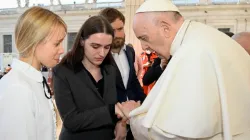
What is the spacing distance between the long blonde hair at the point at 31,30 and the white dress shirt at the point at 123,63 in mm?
1010

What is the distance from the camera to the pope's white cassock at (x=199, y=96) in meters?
1.38

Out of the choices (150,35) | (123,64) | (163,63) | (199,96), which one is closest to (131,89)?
(123,64)

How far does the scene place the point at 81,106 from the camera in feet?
6.10

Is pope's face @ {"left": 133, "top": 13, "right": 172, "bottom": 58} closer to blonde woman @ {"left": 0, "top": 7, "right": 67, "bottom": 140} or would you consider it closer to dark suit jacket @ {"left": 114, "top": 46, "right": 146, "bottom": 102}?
blonde woman @ {"left": 0, "top": 7, "right": 67, "bottom": 140}

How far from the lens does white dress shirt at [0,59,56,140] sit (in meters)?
1.30

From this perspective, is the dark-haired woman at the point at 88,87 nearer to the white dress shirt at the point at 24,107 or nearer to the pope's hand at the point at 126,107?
the pope's hand at the point at 126,107

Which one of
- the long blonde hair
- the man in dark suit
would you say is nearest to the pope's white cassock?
the long blonde hair

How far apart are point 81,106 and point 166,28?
74 cm

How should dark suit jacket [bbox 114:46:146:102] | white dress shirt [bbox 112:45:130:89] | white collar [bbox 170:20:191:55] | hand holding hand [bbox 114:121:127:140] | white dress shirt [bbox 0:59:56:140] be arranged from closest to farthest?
white dress shirt [bbox 0:59:56:140] < white collar [bbox 170:20:191:55] < hand holding hand [bbox 114:121:127:140] < dark suit jacket [bbox 114:46:146:102] < white dress shirt [bbox 112:45:130:89]

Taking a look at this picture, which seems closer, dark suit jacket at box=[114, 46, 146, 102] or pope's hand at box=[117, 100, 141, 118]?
pope's hand at box=[117, 100, 141, 118]

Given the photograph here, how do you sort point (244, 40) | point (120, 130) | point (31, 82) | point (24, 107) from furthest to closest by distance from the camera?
point (244, 40), point (120, 130), point (31, 82), point (24, 107)

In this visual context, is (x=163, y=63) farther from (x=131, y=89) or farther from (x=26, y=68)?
(x=26, y=68)

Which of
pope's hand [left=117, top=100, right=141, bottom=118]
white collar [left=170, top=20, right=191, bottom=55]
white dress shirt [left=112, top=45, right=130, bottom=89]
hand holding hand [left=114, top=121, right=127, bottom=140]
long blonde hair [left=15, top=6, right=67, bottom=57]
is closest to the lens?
long blonde hair [left=15, top=6, right=67, bottom=57]

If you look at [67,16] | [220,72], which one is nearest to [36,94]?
[220,72]
